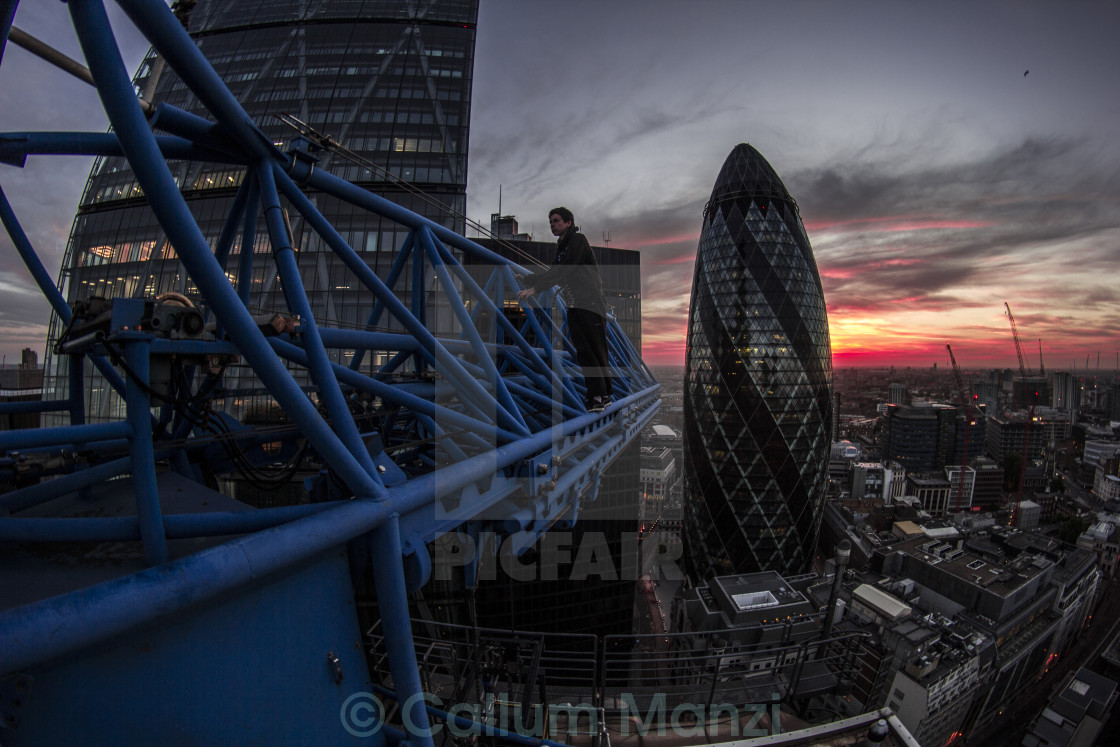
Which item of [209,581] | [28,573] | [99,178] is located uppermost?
[99,178]

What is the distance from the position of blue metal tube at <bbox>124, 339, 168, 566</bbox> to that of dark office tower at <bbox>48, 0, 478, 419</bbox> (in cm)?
1447

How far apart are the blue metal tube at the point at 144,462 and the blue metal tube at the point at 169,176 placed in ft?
2.12

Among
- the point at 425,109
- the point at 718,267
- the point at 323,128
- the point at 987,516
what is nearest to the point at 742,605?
the point at 718,267

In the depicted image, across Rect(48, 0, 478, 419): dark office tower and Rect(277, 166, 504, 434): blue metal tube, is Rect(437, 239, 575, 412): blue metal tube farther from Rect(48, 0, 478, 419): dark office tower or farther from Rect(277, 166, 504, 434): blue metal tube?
Rect(48, 0, 478, 419): dark office tower

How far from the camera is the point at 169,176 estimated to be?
2098 millimetres

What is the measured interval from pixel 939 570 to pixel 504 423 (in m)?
46.0

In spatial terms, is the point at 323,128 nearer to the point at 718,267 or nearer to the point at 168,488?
the point at 168,488

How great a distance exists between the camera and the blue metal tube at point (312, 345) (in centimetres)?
309

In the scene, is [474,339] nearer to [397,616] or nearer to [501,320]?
[501,320]

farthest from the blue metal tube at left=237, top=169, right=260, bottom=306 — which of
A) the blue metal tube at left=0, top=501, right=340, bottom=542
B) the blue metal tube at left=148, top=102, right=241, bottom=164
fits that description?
the blue metal tube at left=0, top=501, right=340, bottom=542

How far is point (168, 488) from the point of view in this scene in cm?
337

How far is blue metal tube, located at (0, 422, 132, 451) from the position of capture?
2.65 m

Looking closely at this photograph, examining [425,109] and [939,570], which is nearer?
[425,109]

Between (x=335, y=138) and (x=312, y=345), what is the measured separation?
18781 millimetres
